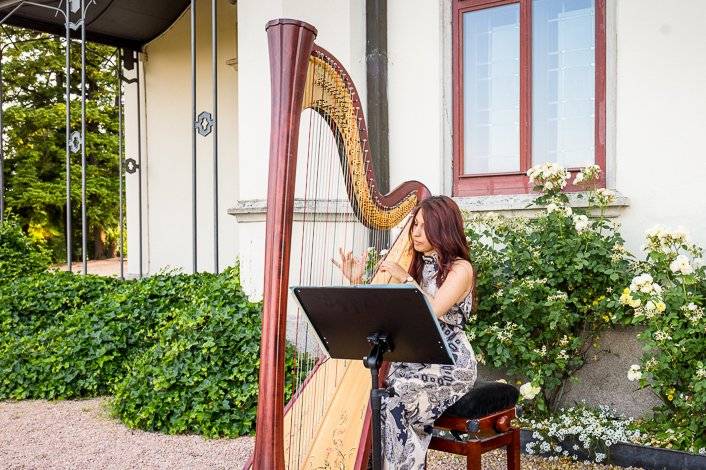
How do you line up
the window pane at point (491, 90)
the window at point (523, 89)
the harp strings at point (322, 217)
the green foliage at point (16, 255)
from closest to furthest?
1. the harp strings at point (322, 217)
2. the window at point (523, 89)
3. the window pane at point (491, 90)
4. the green foliage at point (16, 255)

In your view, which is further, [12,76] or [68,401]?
[12,76]

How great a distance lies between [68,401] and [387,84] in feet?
11.8

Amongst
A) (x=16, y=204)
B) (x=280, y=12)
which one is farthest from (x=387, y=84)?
(x=16, y=204)

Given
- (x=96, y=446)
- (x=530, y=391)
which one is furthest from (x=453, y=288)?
(x=96, y=446)

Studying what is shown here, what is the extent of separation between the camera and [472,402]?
3383mm

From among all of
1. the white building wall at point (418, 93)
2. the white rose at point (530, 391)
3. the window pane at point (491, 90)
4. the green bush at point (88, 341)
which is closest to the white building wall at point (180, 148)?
the green bush at point (88, 341)

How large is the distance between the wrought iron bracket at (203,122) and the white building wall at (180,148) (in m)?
2.81

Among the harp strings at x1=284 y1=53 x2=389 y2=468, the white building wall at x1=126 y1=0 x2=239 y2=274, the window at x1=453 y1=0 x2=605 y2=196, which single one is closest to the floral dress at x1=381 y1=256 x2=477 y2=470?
the harp strings at x1=284 y1=53 x2=389 y2=468

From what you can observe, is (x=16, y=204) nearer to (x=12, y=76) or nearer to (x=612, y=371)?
(x=12, y=76)

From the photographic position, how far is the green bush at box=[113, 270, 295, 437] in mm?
4914

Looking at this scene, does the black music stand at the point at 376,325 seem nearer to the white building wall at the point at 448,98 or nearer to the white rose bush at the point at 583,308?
the white rose bush at the point at 583,308

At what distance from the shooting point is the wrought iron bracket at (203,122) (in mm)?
6219

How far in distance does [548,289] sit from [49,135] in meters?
15.9

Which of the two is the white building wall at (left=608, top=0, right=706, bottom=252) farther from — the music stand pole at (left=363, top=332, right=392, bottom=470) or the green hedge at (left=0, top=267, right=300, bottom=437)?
the music stand pole at (left=363, top=332, right=392, bottom=470)
